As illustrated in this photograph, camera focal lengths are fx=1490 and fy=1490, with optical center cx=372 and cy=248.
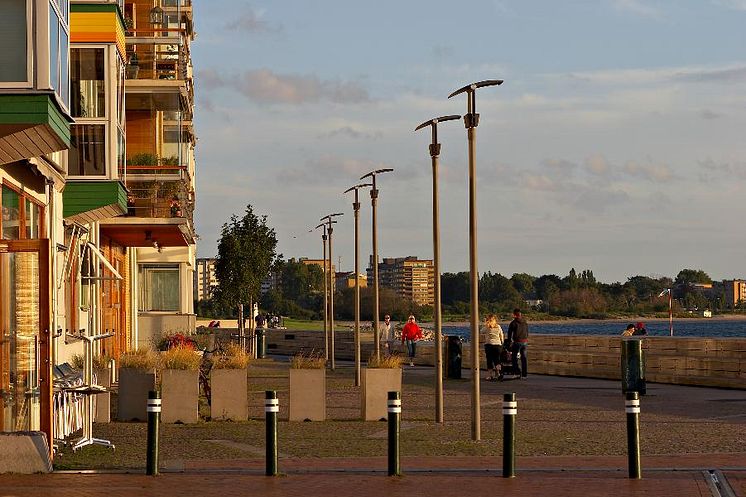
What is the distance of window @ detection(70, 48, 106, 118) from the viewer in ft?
98.7

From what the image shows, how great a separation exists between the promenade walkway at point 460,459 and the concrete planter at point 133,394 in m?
0.60

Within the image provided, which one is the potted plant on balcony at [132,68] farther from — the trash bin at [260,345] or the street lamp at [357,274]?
the trash bin at [260,345]

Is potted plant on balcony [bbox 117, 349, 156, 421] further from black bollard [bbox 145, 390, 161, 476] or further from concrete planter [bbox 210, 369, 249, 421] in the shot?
black bollard [bbox 145, 390, 161, 476]

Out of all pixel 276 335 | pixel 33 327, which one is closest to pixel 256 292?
pixel 276 335

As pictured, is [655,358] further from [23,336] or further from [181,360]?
[23,336]

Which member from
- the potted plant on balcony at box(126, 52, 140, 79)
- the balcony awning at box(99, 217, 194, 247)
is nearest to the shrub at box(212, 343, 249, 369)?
the balcony awning at box(99, 217, 194, 247)

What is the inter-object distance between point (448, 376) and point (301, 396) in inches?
677

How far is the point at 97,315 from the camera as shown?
123 ft

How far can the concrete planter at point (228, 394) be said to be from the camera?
24953 millimetres

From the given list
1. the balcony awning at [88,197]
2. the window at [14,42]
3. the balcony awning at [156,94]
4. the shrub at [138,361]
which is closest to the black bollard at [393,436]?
the window at [14,42]

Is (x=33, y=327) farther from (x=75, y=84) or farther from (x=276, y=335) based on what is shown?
(x=276, y=335)

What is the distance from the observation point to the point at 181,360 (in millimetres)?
24781

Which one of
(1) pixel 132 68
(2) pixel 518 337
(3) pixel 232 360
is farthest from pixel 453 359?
(3) pixel 232 360

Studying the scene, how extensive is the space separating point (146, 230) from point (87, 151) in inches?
454
